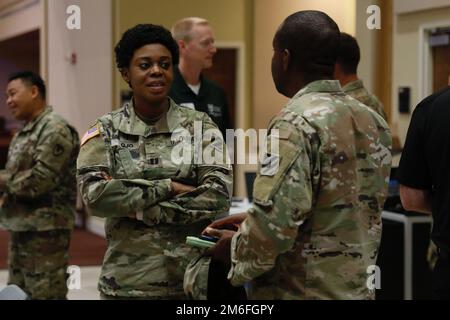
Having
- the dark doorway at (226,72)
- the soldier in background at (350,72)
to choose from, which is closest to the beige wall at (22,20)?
the dark doorway at (226,72)

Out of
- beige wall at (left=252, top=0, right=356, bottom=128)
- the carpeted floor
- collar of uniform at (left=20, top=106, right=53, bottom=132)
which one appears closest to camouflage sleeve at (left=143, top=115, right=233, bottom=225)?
collar of uniform at (left=20, top=106, right=53, bottom=132)

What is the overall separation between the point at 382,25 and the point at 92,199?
466cm

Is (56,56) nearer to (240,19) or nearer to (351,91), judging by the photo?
(240,19)

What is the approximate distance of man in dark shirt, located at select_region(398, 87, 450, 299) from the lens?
2.74m

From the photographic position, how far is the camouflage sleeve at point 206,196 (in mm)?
2752

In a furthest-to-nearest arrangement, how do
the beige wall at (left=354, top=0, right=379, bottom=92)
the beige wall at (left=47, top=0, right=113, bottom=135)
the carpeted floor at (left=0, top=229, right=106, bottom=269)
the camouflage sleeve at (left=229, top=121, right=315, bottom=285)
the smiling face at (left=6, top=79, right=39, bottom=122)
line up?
the beige wall at (left=47, top=0, right=113, bottom=135) < the carpeted floor at (left=0, top=229, right=106, bottom=269) < the beige wall at (left=354, top=0, right=379, bottom=92) < the smiling face at (left=6, top=79, right=39, bottom=122) < the camouflage sleeve at (left=229, top=121, right=315, bottom=285)

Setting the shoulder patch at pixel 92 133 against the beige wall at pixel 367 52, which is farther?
the beige wall at pixel 367 52

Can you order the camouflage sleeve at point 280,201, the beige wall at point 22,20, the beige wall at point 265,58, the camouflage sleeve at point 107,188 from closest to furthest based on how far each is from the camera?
the camouflage sleeve at point 280,201
the camouflage sleeve at point 107,188
the beige wall at point 265,58
the beige wall at point 22,20

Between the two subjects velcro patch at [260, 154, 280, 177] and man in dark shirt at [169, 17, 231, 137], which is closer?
velcro patch at [260, 154, 280, 177]

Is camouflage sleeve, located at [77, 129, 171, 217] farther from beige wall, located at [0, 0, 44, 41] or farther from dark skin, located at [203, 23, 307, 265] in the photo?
beige wall, located at [0, 0, 44, 41]

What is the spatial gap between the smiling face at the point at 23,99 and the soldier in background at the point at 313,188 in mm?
3048

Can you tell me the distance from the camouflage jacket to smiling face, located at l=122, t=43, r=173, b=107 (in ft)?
6.33

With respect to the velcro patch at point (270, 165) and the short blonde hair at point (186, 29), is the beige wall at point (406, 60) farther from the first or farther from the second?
the velcro patch at point (270, 165)
